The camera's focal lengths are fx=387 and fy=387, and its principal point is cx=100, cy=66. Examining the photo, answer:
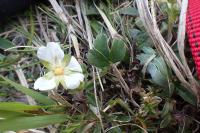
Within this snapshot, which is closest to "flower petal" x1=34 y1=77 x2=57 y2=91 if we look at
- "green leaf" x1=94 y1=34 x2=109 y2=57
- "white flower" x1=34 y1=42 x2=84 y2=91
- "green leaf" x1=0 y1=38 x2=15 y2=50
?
"white flower" x1=34 y1=42 x2=84 y2=91

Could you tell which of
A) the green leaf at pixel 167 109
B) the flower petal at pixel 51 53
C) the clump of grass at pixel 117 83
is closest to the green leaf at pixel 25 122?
the clump of grass at pixel 117 83

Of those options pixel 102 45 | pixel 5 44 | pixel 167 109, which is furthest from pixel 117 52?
pixel 5 44

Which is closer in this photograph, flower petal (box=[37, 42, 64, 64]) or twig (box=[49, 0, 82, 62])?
flower petal (box=[37, 42, 64, 64])

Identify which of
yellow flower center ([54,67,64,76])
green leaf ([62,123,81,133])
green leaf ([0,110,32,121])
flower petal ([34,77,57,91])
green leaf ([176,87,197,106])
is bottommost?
green leaf ([62,123,81,133])

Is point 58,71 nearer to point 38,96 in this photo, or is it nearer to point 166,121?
point 38,96

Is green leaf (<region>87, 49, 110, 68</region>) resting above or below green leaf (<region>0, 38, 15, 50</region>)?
below

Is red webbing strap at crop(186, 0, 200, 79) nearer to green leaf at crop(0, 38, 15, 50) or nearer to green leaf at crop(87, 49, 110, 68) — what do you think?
green leaf at crop(87, 49, 110, 68)

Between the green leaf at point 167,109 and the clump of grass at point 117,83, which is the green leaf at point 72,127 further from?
the green leaf at point 167,109
